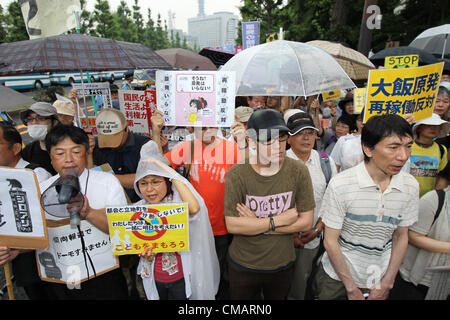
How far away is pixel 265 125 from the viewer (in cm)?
189

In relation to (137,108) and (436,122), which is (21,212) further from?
(436,122)

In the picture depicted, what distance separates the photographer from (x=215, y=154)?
8.45 ft

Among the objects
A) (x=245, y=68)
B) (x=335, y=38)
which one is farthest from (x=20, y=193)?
(x=335, y=38)

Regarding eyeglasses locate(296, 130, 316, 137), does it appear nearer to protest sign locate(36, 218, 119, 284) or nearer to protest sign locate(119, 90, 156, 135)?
protest sign locate(36, 218, 119, 284)

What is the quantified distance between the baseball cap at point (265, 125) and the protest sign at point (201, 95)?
17.1 inches

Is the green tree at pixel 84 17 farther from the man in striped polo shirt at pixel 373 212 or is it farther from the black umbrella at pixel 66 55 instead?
the man in striped polo shirt at pixel 373 212

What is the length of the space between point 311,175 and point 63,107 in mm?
3550

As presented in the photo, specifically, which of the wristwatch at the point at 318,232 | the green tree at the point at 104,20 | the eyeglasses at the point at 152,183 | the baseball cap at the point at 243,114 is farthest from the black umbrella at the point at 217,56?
the green tree at the point at 104,20

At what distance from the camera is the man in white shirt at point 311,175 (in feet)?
7.92

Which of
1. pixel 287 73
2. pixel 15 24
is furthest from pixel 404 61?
pixel 15 24

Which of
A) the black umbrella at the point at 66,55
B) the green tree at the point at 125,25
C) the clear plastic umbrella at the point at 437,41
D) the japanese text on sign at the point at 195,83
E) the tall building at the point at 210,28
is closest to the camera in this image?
the japanese text on sign at the point at 195,83
